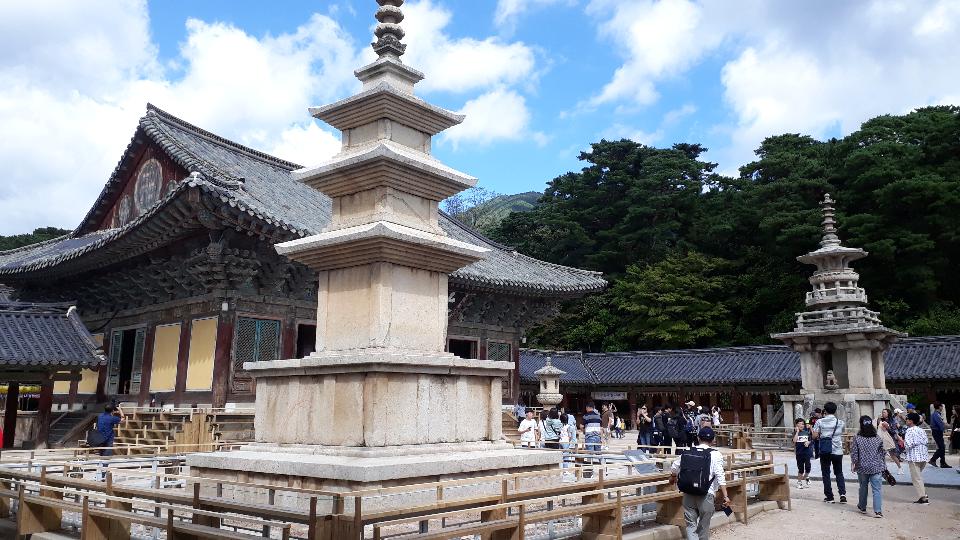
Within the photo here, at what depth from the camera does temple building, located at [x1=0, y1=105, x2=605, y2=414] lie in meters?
17.9

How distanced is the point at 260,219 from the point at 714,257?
39804 mm

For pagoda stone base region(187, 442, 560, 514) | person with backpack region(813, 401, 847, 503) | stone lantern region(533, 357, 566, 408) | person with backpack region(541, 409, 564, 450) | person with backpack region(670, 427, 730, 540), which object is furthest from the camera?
stone lantern region(533, 357, 566, 408)

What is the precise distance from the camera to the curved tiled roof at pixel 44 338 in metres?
16.0

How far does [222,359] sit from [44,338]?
404 centimetres

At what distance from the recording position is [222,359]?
1830 centimetres

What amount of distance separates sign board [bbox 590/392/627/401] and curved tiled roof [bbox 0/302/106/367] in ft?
100

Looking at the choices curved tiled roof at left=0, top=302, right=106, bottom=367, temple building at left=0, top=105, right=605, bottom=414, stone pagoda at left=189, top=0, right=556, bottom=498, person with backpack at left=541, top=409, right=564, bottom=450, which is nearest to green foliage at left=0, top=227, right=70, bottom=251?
temple building at left=0, top=105, right=605, bottom=414

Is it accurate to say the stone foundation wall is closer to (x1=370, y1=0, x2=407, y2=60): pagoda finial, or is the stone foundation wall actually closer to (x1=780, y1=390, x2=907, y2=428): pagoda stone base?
(x1=370, y1=0, x2=407, y2=60): pagoda finial

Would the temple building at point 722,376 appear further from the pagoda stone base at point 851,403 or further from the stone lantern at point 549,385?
the stone lantern at point 549,385

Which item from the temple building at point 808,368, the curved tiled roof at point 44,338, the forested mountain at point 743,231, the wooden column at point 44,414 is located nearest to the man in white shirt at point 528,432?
the curved tiled roof at point 44,338

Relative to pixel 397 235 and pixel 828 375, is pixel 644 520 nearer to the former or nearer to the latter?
pixel 397 235

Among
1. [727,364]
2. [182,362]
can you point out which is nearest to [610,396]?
[727,364]

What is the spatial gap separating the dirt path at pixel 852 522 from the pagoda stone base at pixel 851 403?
11283mm

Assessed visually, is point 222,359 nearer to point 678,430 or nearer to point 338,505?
point 678,430
